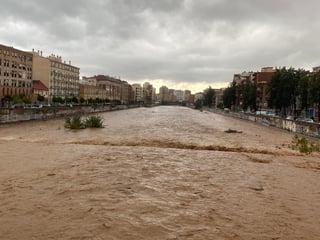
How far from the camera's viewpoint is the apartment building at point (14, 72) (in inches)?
3602

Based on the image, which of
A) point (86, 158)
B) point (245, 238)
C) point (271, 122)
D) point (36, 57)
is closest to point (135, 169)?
point (86, 158)

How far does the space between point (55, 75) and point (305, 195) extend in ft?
416

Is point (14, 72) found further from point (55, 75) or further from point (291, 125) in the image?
point (291, 125)

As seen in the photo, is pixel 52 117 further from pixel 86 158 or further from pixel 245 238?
pixel 245 238

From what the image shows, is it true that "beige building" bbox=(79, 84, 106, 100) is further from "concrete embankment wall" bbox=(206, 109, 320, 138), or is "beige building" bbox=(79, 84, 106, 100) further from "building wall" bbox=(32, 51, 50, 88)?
"concrete embankment wall" bbox=(206, 109, 320, 138)

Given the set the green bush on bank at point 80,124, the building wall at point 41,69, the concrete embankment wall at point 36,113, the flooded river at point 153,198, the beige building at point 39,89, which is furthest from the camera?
the building wall at point 41,69

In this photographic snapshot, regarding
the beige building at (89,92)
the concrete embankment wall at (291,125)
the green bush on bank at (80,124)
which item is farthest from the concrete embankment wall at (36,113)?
the beige building at (89,92)

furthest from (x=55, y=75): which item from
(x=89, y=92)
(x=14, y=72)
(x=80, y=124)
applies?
(x=80, y=124)

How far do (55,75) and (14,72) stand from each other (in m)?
33.3

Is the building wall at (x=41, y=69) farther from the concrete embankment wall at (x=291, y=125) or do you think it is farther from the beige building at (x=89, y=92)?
the concrete embankment wall at (x=291, y=125)

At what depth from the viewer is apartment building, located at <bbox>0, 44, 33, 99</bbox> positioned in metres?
91.5

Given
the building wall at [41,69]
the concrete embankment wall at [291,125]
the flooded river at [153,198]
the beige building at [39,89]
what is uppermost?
the building wall at [41,69]

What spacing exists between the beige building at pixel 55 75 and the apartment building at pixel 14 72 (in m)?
14.5

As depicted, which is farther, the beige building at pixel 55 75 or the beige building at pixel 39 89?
the beige building at pixel 55 75
